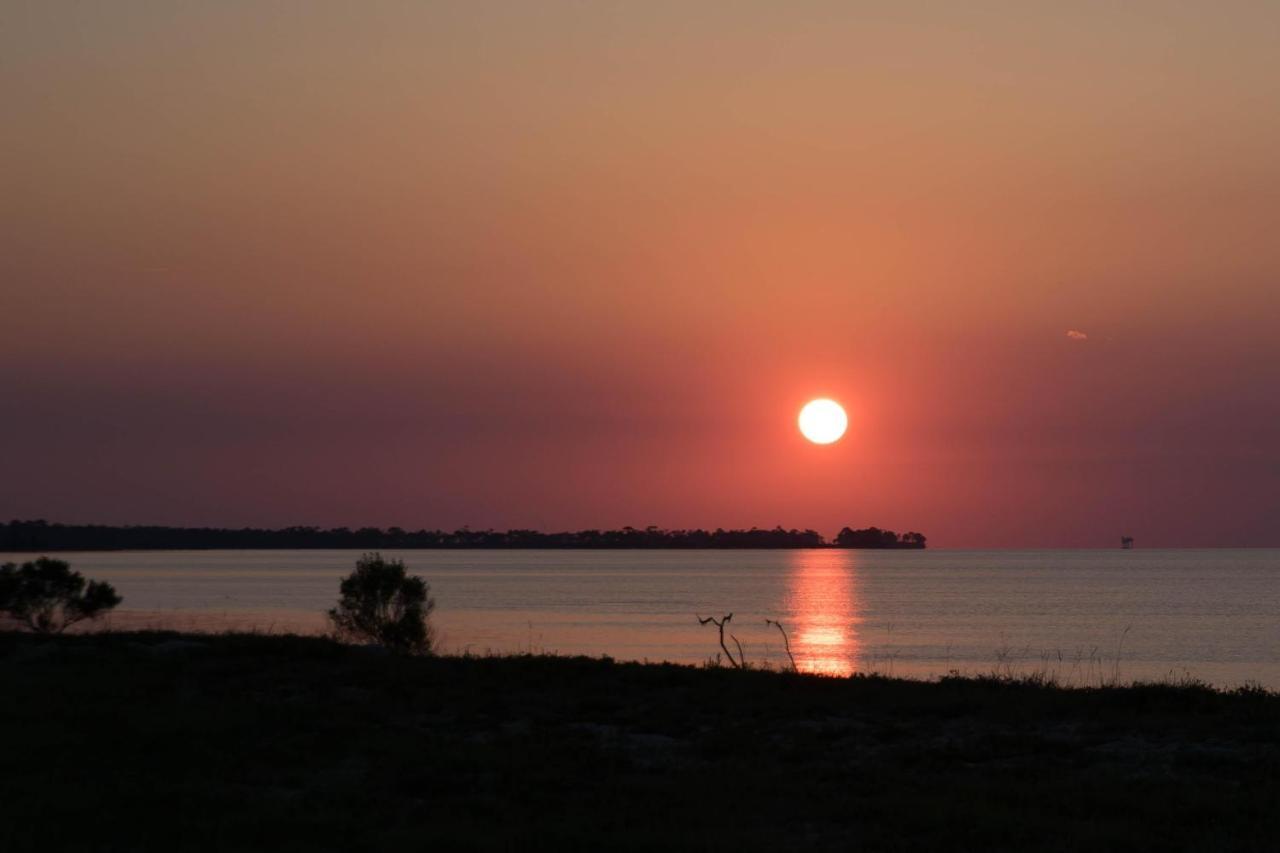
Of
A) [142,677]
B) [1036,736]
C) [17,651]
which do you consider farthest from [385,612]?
[1036,736]

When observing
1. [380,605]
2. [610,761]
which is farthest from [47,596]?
[610,761]

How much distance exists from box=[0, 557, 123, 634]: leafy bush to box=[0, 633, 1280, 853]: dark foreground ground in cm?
4568

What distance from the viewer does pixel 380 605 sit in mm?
68750

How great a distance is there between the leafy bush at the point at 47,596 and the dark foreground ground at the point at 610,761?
45.7 metres

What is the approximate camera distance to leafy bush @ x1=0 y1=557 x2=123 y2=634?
227 feet

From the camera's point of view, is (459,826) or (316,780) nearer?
(459,826)

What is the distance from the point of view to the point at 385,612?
225 feet

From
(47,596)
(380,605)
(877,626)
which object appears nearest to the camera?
(380,605)

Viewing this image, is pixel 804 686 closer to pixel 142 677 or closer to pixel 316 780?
pixel 316 780

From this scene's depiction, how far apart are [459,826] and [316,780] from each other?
3506 millimetres

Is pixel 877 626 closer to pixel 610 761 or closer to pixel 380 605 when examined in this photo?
pixel 380 605

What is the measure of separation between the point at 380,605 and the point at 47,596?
17.3 metres

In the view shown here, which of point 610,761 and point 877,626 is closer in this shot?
point 610,761

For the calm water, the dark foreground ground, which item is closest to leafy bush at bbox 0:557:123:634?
the calm water
